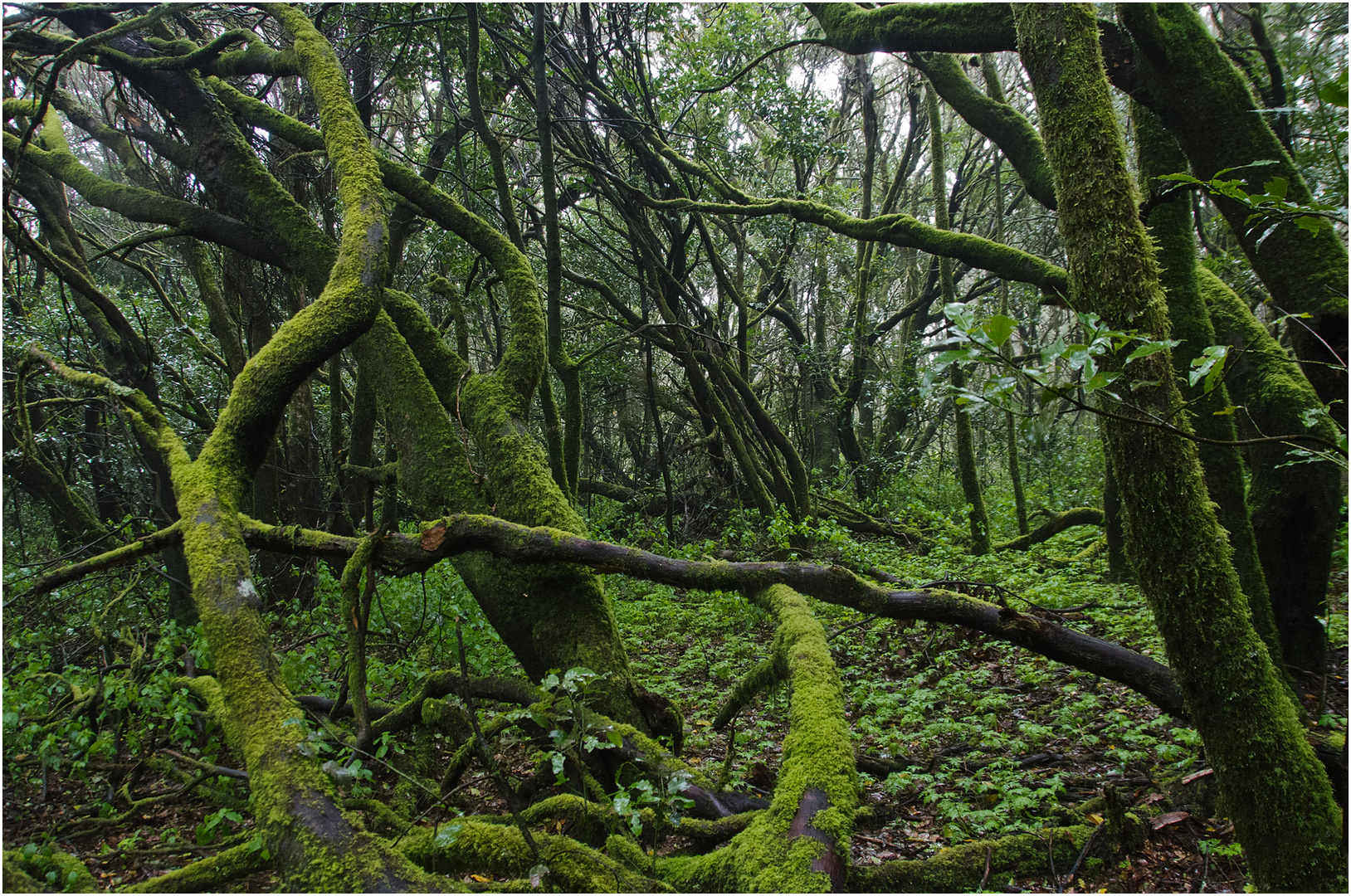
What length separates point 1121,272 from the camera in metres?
2.35

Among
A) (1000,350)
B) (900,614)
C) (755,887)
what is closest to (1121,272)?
(1000,350)

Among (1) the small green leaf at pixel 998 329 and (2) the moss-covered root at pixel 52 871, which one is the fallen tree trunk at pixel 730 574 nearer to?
(2) the moss-covered root at pixel 52 871

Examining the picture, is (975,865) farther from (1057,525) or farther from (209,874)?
(1057,525)

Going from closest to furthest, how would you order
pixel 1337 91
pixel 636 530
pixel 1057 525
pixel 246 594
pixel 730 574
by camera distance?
1. pixel 1337 91
2. pixel 246 594
3. pixel 730 574
4. pixel 1057 525
5. pixel 636 530

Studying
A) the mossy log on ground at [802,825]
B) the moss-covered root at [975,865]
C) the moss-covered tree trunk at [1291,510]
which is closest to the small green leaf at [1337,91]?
the mossy log on ground at [802,825]

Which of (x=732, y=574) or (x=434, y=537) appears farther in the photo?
(x=732, y=574)

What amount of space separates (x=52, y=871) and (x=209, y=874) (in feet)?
1.84

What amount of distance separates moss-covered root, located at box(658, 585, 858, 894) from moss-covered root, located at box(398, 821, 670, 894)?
182 millimetres

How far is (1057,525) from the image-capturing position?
8.49 m

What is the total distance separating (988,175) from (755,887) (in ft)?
42.2

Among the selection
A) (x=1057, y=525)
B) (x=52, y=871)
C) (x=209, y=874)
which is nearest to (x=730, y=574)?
(x=209, y=874)

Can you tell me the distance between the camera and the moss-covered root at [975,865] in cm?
234

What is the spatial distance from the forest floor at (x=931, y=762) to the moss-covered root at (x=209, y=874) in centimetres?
10

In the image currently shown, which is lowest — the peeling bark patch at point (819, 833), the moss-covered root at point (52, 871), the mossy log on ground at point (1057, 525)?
the peeling bark patch at point (819, 833)
